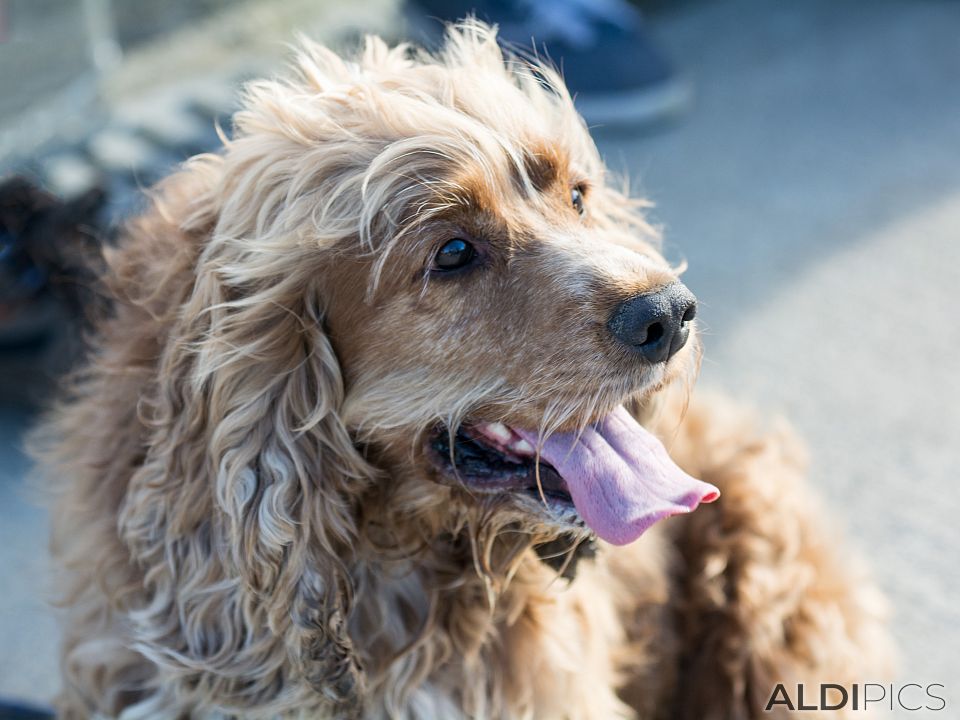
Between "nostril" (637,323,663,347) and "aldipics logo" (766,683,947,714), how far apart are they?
3.80ft

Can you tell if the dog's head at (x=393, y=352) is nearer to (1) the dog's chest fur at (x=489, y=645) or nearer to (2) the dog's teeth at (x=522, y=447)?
(2) the dog's teeth at (x=522, y=447)

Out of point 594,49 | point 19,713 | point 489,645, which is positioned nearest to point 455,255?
point 489,645

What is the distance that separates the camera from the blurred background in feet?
10.9

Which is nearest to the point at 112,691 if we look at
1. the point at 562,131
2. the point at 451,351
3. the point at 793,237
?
the point at 451,351

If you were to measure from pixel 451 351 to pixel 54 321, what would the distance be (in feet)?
6.64

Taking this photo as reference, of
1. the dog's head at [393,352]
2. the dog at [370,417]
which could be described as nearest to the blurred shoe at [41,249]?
the dog at [370,417]

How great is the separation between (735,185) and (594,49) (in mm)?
1013

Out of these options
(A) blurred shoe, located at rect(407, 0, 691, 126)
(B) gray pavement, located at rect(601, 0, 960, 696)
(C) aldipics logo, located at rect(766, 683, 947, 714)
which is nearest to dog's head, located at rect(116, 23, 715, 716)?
(C) aldipics logo, located at rect(766, 683, 947, 714)

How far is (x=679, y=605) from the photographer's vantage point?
107 inches

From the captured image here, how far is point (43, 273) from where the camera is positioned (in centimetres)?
338

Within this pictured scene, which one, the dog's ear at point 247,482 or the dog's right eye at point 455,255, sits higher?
the dog's right eye at point 455,255

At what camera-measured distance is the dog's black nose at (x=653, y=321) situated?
1916mm

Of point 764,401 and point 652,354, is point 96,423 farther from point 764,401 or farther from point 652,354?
point 764,401

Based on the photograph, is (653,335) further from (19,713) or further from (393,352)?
(19,713)
